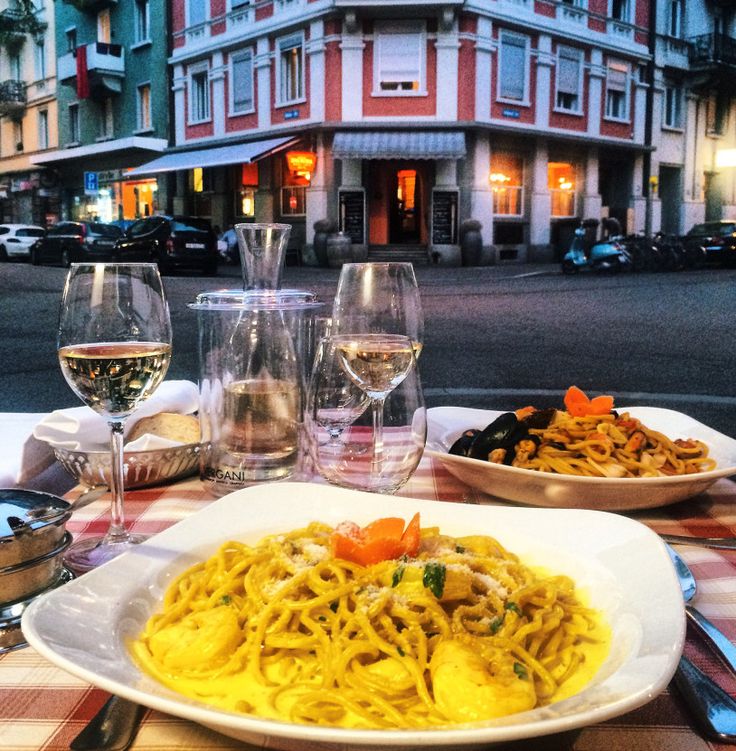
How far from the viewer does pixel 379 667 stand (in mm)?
691

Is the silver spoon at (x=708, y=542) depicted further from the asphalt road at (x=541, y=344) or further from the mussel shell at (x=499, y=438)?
the asphalt road at (x=541, y=344)

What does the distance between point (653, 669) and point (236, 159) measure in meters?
22.3

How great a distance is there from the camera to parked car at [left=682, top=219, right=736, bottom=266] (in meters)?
19.9

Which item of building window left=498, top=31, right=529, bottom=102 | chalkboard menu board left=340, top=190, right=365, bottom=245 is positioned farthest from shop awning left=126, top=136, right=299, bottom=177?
building window left=498, top=31, right=529, bottom=102

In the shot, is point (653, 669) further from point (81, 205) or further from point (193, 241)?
point (81, 205)

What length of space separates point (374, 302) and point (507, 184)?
73.3 ft

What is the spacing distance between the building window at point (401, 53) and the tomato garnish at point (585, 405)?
20.7m

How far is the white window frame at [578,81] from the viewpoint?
22984mm

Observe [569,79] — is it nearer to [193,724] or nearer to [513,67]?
[513,67]

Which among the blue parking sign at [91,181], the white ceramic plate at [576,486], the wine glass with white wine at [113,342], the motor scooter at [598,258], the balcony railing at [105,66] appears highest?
the balcony railing at [105,66]

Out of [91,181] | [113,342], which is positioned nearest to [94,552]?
[113,342]

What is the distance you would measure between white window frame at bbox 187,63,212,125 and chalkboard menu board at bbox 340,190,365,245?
608 cm

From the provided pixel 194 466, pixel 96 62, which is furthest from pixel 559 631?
pixel 96 62

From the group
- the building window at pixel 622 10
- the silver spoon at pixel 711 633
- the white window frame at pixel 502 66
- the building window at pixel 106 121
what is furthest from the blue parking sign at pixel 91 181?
the silver spoon at pixel 711 633
